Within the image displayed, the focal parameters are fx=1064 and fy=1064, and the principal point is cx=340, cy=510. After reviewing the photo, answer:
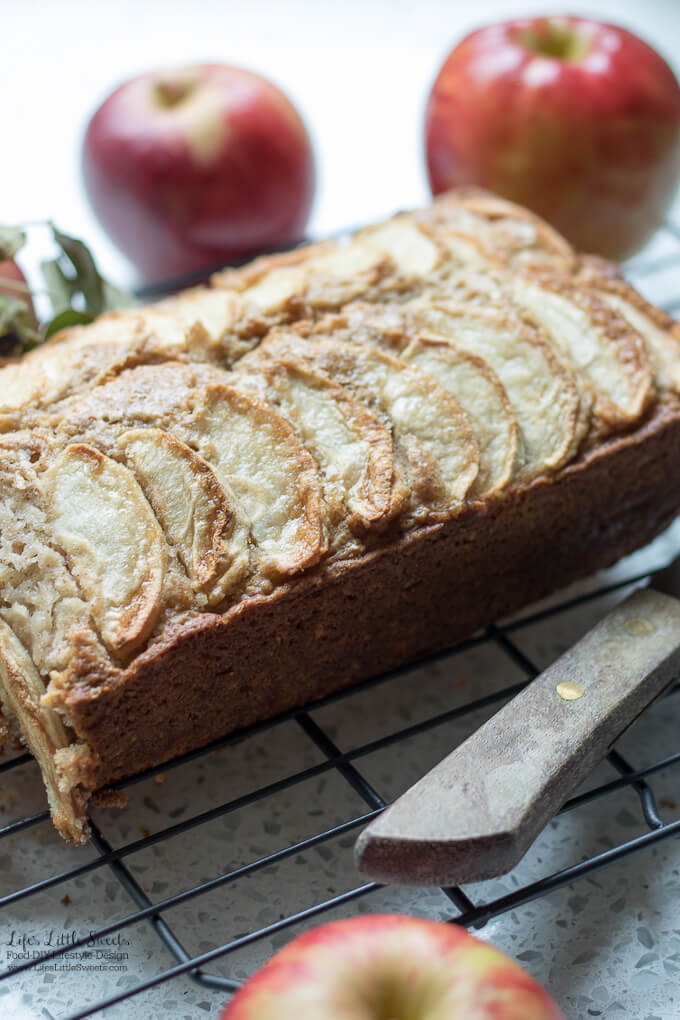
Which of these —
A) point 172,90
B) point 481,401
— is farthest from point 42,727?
point 172,90

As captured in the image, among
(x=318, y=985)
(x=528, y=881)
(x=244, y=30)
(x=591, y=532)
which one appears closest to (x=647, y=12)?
(x=244, y=30)

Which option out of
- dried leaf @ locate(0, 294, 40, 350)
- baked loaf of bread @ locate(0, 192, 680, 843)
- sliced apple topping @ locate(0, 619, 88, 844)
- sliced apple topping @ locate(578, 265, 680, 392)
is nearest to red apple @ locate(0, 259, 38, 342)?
dried leaf @ locate(0, 294, 40, 350)

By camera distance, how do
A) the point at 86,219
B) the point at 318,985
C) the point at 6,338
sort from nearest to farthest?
the point at 318,985 → the point at 6,338 → the point at 86,219

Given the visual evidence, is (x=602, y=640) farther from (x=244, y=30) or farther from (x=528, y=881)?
(x=244, y=30)

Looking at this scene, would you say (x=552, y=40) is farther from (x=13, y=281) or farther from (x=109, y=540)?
(x=109, y=540)

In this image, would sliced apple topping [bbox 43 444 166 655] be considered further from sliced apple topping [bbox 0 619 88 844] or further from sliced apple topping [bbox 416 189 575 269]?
sliced apple topping [bbox 416 189 575 269]

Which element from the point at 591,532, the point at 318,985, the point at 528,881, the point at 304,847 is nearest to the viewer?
the point at 318,985

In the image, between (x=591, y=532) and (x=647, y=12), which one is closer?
(x=591, y=532)
